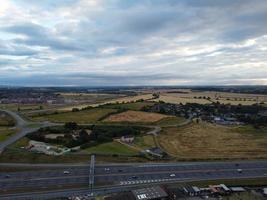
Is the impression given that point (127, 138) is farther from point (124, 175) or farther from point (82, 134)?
point (124, 175)

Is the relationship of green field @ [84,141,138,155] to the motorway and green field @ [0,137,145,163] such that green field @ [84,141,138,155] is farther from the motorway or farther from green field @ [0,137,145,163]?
the motorway

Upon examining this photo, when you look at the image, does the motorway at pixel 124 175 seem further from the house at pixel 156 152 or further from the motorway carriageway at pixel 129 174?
the house at pixel 156 152

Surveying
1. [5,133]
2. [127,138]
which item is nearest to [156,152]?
[127,138]

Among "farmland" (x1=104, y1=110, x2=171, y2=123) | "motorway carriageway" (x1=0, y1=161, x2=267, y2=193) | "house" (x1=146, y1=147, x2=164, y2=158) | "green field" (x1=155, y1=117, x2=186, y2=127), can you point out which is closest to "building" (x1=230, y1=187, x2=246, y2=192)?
"motorway carriageway" (x1=0, y1=161, x2=267, y2=193)

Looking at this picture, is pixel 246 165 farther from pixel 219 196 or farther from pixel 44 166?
pixel 44 166

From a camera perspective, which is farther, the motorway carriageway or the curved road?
the curved road

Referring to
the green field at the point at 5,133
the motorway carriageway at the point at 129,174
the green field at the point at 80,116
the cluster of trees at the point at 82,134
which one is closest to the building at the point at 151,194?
the motorway carriageway at the point at 129,174

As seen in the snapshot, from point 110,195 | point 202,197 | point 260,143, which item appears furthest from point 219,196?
point 260,143
